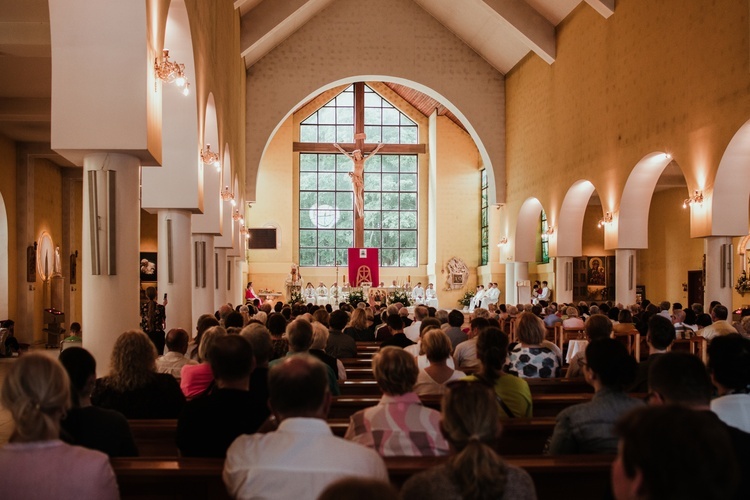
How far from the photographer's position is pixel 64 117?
20.2ft

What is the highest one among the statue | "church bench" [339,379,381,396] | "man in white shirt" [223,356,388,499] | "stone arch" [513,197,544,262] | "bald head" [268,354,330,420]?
the statue

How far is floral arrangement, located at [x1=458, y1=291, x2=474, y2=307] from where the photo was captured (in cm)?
2525

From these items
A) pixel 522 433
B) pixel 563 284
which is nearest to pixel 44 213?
pixel 563 284

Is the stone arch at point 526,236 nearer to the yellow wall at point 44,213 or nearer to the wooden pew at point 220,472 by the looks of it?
the yellow wall at point 44,213

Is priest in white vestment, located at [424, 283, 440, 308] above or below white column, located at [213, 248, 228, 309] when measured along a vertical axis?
below

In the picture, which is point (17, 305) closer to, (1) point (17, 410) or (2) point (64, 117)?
(2) point (64, 117)

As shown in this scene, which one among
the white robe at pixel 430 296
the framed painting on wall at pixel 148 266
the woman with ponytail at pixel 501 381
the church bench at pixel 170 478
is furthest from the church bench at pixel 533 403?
the white robe at pixel 430 296

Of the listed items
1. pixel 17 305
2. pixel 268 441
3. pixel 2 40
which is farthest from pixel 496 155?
pixel 268 441

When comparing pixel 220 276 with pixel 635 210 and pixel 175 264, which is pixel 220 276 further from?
pixel 635 210

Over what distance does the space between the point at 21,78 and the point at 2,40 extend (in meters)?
2.71

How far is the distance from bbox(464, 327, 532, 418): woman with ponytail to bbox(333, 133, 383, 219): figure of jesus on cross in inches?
745

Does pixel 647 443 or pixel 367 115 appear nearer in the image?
pixel 647 443

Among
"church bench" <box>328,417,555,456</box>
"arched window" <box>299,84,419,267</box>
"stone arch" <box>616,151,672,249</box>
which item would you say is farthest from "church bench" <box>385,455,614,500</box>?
"arched window" <box>299,84,419,267</box>

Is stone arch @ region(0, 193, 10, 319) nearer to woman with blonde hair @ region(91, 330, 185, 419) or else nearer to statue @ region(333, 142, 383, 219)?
statue @ region(333, 142, 383, 219)
